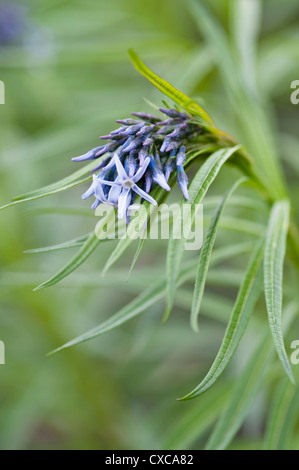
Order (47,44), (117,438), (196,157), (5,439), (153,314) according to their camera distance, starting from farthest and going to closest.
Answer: (47,44)
(117,438)
(5,439)
(153,314)
(196,157)

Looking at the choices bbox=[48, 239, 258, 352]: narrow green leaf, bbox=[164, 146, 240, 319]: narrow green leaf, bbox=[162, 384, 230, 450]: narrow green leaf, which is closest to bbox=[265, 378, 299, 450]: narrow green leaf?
bbox=[162, 384, 230, 450]: narrow green leaf

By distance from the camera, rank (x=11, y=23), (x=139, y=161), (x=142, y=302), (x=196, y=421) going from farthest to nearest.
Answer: (x=11, y=23)
(x=196, y=421)
(x=142, y=302)
(x=139, y=161)

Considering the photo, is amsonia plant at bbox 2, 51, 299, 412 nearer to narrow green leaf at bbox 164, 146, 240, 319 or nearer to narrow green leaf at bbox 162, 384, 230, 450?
narrow green leaf at bbox 164, 146, 240, 319

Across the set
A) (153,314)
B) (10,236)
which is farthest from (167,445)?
(10,236)

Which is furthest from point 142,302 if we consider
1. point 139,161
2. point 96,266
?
point 96,266

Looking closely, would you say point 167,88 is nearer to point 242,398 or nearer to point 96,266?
point 242,398

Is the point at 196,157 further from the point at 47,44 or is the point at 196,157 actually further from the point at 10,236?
the point at 47,44
